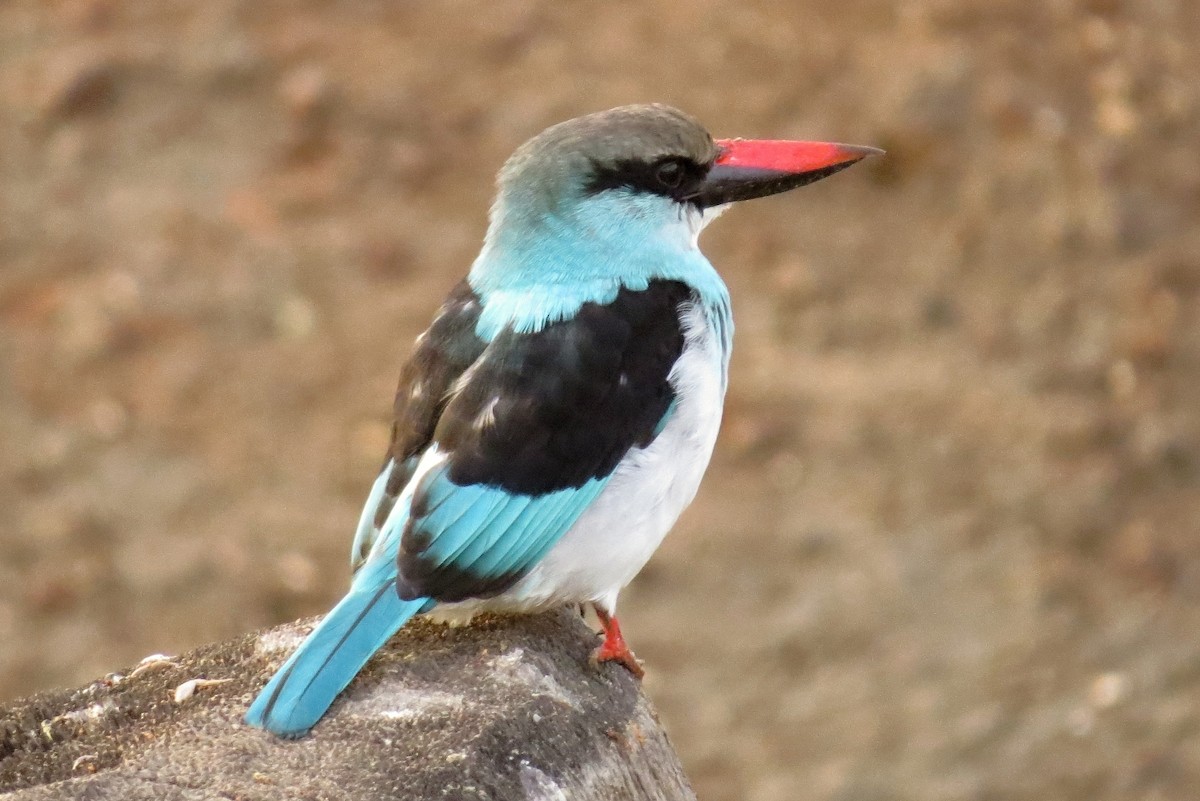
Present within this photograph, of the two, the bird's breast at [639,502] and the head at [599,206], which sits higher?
the head at [599,206]

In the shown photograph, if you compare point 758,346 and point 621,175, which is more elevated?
point 758,346

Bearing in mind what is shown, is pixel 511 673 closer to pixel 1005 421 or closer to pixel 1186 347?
pixel 1005 421

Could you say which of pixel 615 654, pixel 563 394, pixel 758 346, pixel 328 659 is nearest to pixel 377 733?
pixel 328 659

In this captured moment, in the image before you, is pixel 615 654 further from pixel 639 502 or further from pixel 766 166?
pixel 766 166

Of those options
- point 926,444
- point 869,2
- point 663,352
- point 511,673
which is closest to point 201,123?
point 869,2

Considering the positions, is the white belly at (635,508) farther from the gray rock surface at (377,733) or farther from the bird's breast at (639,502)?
the gray rock surface at (377,733)

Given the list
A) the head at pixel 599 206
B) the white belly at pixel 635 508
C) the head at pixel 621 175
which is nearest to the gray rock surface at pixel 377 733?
the white belly at pixel 635 508
